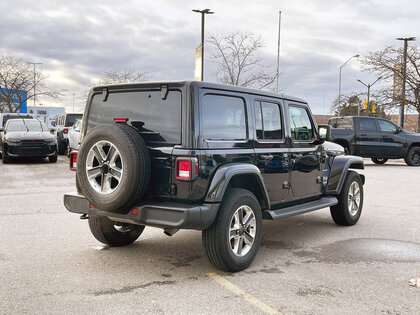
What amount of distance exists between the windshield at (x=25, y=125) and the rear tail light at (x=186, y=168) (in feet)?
46.1

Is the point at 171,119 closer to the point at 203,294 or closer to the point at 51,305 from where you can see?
the point at 203,294

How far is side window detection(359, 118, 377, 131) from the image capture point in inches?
728

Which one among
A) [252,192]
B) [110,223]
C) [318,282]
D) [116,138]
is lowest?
[318,282]

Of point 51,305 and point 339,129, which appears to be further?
point 339,129

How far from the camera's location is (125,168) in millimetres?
4227

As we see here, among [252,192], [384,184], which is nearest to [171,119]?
[252,192]

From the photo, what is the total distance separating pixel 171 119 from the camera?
447 cm

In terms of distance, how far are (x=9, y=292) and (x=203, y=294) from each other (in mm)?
1661

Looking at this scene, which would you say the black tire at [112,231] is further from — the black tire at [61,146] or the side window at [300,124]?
the black tire at [61,146]

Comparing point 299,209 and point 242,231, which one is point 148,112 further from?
point 299,209

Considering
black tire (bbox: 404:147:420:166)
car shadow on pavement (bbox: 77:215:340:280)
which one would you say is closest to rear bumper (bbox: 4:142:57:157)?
car shadow on pavement (bbox: 77:215:340:280)

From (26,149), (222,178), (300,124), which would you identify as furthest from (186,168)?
(26,149)

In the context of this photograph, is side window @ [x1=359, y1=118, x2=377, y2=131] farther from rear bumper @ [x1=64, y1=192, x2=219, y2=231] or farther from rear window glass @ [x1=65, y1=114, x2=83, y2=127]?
rear bumper @ [x1=64, y1=192, x2=219, y2=231]

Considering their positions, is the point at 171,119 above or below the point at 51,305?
above
